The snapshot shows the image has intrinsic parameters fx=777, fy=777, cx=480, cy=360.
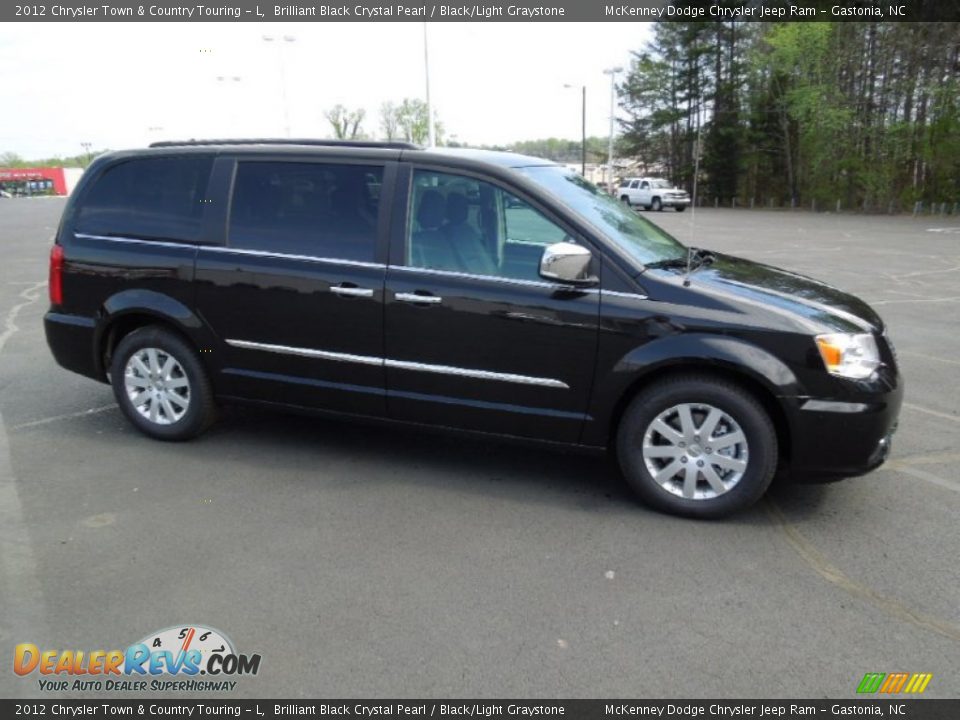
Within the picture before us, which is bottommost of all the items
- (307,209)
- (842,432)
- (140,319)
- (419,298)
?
(842,432)

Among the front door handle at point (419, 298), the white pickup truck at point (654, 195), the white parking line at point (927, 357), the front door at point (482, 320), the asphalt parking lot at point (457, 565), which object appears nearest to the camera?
the asphalt parking lot at point (457, 565)

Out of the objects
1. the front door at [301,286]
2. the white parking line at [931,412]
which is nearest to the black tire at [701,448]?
the front door at [301,286]

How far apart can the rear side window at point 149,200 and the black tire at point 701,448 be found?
9.82ft

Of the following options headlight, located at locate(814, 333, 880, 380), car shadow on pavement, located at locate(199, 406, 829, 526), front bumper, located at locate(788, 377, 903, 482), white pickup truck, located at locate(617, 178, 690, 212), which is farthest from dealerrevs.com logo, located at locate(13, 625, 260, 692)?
white pickup truck, located at locate(617, 178, 690, 212)

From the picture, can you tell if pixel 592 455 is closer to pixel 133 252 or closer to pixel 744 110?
pixel 133 252

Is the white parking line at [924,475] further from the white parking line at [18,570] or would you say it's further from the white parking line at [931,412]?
the white parking line at [18,570]

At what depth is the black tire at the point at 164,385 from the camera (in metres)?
5.00

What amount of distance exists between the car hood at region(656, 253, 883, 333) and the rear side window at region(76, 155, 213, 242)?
3137 millimetres

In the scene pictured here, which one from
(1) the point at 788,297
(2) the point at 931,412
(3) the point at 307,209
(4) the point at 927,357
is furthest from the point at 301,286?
(4) the point at 927,357

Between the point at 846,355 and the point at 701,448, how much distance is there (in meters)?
0.83

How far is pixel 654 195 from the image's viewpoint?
4106 centimetres

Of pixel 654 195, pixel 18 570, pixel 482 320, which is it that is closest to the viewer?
pixel 18 570

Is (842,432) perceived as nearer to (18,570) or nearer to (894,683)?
(894,683)

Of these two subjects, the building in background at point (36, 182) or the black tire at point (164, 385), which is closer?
the black tire at point (164, 385)
